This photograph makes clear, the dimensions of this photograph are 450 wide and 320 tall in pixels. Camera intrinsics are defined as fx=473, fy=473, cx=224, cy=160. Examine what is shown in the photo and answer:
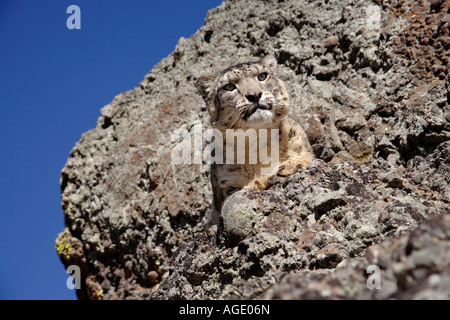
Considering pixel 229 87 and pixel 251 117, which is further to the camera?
pixel 229 87

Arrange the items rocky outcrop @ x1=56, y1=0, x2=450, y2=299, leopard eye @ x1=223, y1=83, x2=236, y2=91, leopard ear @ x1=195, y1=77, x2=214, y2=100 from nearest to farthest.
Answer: rocky outcrop @ x1=56, y1=0, x2=450, y2=299 < leopard eye @ x1=223, y1=83, x2=236, y2=91 < leopard ear @ x1=195, y1=77, x2=214, y2=100

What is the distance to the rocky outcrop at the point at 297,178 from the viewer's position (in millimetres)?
4148

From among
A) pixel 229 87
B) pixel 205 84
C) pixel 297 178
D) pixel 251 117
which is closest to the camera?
pixel 297 178

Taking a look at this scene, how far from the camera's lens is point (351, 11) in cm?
874

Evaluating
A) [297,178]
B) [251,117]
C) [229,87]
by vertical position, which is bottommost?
[297,178]

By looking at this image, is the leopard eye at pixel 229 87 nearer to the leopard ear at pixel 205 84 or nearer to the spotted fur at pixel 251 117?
the spotted fur at pixel 251 117

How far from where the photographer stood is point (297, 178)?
5.29 meters

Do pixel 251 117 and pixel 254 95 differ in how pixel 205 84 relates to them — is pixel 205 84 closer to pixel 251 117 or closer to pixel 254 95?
pixel 254 95

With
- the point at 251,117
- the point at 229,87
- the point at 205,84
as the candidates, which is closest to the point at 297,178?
the point at 251,117

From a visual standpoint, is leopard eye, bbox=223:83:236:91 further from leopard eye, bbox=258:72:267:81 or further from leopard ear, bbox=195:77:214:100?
leopard ear, bbox=195:77:214:100

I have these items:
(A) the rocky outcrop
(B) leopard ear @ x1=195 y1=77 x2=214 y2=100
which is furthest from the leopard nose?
(A) the rocky outcrop

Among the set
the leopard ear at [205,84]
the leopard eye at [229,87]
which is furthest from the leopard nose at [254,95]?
the leopard ear at [205,84]

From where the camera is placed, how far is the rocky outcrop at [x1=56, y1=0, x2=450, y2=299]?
415cm
